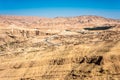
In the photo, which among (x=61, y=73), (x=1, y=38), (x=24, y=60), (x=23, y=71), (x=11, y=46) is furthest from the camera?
(x=1, y=38)

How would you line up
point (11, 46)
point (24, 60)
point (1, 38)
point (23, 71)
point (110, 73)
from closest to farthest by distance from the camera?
point (110, 73), point (23, 71), point (24, 60), point (11, 46), point (1, 38)

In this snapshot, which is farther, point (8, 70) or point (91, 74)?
point (8, 70)

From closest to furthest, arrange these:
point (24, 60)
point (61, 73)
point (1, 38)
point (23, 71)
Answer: point (61, 73)
point (23, 71)
point (24, 60)
point (1, 38)

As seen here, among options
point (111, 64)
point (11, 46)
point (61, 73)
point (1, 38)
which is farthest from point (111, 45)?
point (1, 38)

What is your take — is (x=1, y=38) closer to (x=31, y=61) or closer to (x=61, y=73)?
(x=31, y=61)

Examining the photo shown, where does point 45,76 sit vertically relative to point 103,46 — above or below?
below

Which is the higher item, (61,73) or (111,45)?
(111,45)

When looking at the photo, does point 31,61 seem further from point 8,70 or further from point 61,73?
point 61,73

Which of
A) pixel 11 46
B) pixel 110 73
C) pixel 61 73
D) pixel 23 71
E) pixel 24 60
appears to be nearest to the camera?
pixel 110 73

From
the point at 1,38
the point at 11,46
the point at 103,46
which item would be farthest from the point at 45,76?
the point at 1,38
